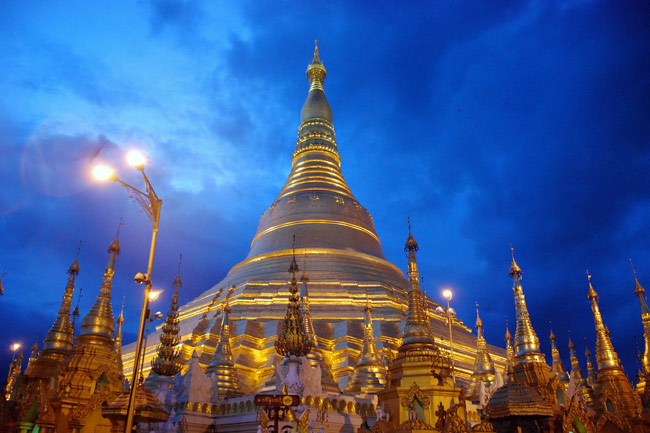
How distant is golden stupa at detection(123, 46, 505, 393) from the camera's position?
2358 centimetres

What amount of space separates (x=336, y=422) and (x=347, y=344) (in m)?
8.61

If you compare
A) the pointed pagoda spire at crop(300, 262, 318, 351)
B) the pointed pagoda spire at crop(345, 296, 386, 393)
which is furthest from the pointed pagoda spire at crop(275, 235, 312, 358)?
the pointed pagoda spire at crop(345, 296, 386, 393)

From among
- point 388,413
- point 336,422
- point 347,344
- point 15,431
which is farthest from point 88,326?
point 347,344

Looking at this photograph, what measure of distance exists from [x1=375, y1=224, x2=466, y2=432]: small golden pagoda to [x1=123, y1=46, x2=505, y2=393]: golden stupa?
18.5ft

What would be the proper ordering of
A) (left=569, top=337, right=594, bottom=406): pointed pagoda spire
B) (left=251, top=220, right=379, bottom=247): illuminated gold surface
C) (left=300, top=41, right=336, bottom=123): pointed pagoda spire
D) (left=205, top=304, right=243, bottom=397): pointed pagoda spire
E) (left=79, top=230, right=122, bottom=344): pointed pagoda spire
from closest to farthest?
(left=79, top=230, right=122, bottom=344): pointed pagoda spire, (left=205, top=304, right=243, bottom=397): pointed pagoda spire, (left=569, top=337, right=594, bottom=406): pointed pagoda spire, (left=251, top=220, right=379, bottom=247): illuminated gold surface, (left=300, top=41, right=336, bottom=123): pointed pagoda spire

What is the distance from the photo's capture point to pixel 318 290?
28781 millimetres

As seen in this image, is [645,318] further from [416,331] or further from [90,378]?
[90,378]

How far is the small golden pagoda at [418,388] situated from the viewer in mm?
11438

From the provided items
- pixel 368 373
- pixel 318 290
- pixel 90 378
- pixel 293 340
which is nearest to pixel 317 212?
pixel 318 290

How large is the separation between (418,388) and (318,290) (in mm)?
17173

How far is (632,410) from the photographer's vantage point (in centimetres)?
1875

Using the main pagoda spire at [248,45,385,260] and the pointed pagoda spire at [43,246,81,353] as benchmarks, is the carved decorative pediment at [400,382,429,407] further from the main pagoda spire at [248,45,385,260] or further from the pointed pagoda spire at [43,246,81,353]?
the main pagoda spire at [248,45,385,260]

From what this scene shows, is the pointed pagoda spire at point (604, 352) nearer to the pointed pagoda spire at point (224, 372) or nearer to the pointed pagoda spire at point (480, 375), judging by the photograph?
the pointed pagoda spire at point (480, 375)

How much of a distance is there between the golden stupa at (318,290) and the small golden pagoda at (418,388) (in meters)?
5.65
